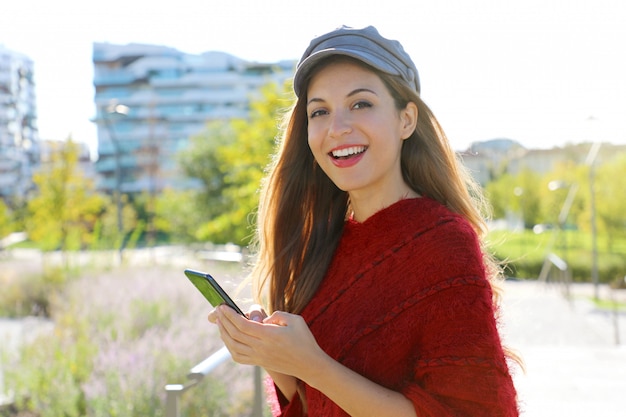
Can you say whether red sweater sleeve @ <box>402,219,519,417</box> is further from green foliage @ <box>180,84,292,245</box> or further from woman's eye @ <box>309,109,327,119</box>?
green foliage @ <box>180,84,292,245</box>

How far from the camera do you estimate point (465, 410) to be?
4.25ft

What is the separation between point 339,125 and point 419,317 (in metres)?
0.46

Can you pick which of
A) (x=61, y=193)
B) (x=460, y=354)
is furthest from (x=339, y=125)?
(x=61, y=193)

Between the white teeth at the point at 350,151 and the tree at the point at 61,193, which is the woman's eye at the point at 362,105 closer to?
the white teeth at the point at 350,151

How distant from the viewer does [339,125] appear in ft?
5.05

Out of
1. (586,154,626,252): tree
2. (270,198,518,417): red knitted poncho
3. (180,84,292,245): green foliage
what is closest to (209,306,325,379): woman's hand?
(270,198,518,417): red knitted poncho

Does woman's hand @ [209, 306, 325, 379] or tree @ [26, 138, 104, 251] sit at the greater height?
woman's hand @ [209, 306, 325, 379]

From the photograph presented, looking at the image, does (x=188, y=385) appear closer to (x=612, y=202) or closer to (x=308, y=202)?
(x=308, y=202)

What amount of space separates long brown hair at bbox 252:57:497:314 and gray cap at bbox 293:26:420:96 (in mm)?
104

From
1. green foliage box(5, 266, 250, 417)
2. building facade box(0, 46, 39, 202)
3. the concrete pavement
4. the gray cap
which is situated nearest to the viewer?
the gray cap

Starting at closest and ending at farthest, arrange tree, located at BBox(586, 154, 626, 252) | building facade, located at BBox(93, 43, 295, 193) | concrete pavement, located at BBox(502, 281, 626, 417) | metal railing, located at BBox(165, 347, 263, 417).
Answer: metal railing, located at BBox(165, 347, 263, 417) < concrete pavement, located at BBox(502, 281, 626, 417) < tree, located at BBox(586, 154, 626, 252) < building facade, located at BBox(93, 43, 295, 193)

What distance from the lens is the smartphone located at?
4.59ft

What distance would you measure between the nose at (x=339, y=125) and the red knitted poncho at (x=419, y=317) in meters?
0.22

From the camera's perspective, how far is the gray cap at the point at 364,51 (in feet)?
4.92
